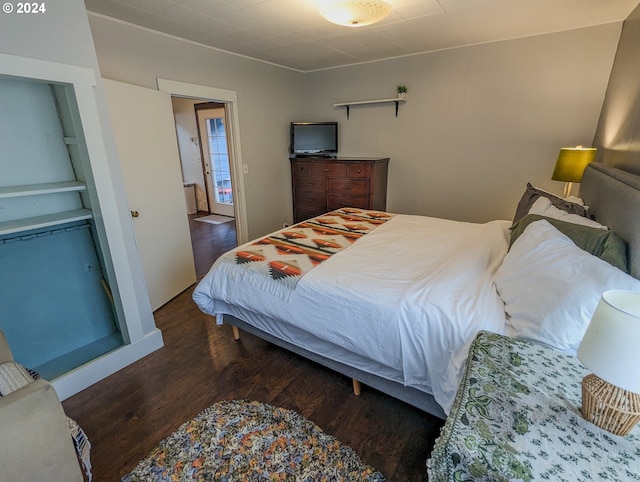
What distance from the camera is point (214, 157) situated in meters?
5.89

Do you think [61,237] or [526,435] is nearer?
[526,435]

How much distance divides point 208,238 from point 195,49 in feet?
8.65

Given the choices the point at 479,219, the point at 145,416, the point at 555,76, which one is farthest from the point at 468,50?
the point at 145,416

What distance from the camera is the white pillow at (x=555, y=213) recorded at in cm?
168

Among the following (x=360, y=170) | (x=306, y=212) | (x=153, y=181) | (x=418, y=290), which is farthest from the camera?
(x=306, y=212)

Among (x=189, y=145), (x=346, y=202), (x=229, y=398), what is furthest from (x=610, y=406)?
(x=189, y=145)

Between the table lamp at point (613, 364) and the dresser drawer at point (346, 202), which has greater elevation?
the table lamp at point (613, 364)

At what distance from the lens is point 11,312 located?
71.9 inches

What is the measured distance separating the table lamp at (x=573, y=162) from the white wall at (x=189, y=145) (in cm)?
570

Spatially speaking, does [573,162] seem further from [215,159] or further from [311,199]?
[215,159]

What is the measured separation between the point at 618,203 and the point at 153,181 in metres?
3.21

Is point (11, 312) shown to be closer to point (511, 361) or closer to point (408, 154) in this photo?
point (511, 361)

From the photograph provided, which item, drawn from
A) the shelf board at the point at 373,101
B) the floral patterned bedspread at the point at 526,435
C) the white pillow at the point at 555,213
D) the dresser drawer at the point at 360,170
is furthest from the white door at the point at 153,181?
the white pillow at the point at 555,213

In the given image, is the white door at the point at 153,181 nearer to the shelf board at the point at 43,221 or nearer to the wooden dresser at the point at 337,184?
the shelf board at the point at 43,221
